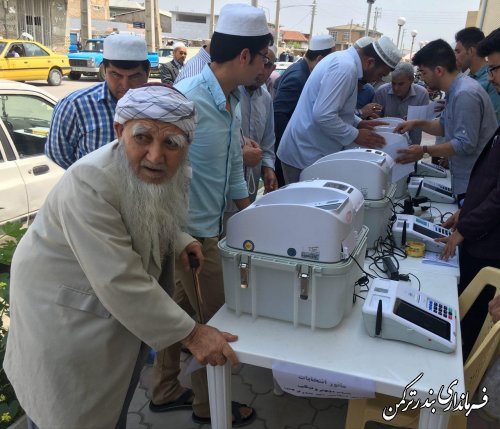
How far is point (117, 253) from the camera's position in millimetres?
1236

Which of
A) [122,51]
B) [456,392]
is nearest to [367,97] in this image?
[122,51]

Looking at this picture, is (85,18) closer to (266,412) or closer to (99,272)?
(266,412)

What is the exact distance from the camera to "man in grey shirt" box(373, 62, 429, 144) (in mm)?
4426

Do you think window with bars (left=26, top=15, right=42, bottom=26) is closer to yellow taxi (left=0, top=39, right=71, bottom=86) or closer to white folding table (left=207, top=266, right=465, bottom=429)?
yellow taxi (left=0, top=39, right=71, bottom=86)

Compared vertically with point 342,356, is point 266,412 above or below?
below

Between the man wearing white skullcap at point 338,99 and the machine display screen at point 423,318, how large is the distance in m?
1.62

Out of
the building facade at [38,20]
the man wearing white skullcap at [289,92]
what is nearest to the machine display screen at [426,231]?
the man wearing white skullcap at [289,92]

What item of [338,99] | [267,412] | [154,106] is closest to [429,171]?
[338,99]

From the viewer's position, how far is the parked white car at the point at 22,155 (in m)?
3.42

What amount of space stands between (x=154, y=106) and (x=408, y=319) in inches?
42.4

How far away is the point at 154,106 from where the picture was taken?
1269 millimetres

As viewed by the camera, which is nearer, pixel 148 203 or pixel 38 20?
pixel 148 203

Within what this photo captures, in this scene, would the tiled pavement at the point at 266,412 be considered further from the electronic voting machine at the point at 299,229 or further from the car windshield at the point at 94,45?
the car windshield at the point at 94,45

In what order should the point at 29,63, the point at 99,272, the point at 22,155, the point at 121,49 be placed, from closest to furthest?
the point at 99,272, the point at 121,49, the point at 22,155, the point at 29,63
